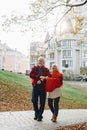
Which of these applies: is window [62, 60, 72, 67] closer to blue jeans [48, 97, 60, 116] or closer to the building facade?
the building facade

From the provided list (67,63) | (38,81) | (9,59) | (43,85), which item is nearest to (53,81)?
(43,85)

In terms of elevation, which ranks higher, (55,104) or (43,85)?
(43,85)

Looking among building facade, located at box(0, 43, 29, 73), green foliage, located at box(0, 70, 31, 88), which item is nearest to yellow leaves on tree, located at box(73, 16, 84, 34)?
green foliage, located at box(0, 70, 31, 88)

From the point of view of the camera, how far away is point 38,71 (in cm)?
1262

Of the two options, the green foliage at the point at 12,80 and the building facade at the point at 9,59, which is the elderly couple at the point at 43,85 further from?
the building facade at the point at 9,59

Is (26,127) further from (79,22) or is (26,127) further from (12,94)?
(12,94)

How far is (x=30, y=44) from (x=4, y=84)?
6.47 m

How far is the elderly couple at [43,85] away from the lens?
1251cm

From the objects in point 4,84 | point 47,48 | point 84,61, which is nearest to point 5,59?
point 84,61

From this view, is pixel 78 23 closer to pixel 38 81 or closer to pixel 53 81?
pixel 53 81

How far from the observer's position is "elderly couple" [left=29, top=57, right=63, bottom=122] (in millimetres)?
12508

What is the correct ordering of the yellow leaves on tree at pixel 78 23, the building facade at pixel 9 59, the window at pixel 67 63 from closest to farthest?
the yellow leaves on tree at pixel 78 23
the window at pixel 67 63
the building facade at pixel 9 59

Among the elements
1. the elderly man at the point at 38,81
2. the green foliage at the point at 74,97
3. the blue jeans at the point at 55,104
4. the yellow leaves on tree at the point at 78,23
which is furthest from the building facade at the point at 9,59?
the elderly man at the point at 38,81

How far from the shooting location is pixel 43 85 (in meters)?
12.6
